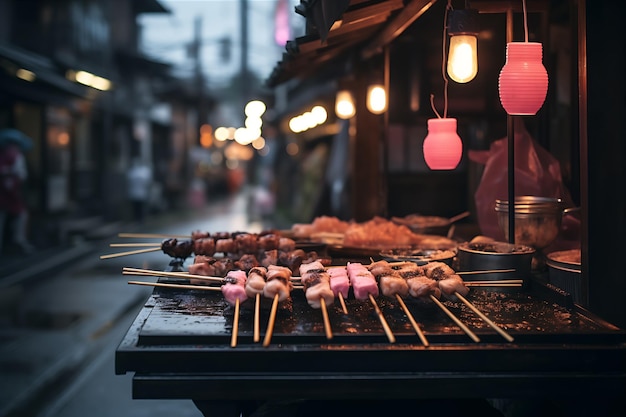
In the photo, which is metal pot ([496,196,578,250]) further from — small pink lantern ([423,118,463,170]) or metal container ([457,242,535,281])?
small pink lantern ([423,118,463,170])

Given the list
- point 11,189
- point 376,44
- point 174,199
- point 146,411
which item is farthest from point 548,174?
point 174,199

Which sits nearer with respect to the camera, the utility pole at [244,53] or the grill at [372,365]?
the grill at [372,365]

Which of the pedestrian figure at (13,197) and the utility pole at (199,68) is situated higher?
the utility pole at (199,68)

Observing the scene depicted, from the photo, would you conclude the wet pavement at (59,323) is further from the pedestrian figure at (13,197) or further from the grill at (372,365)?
the grill at (372,365)

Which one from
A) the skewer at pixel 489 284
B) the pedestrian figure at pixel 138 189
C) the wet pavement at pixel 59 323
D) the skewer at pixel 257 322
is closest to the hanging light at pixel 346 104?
the wet pavement at pixel 59 323

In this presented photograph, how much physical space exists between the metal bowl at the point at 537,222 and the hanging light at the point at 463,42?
1302mm

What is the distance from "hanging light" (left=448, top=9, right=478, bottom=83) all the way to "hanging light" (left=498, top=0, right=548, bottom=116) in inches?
16.1

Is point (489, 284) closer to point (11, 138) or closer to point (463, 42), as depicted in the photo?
point (463, 42)

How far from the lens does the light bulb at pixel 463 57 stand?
5.18m

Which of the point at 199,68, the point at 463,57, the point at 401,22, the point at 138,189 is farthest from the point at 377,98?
the point at 199,68

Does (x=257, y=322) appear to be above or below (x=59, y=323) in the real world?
above

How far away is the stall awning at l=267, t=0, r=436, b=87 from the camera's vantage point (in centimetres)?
519

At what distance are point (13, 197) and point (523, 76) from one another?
54.8ft

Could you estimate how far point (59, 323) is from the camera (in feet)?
37.2
